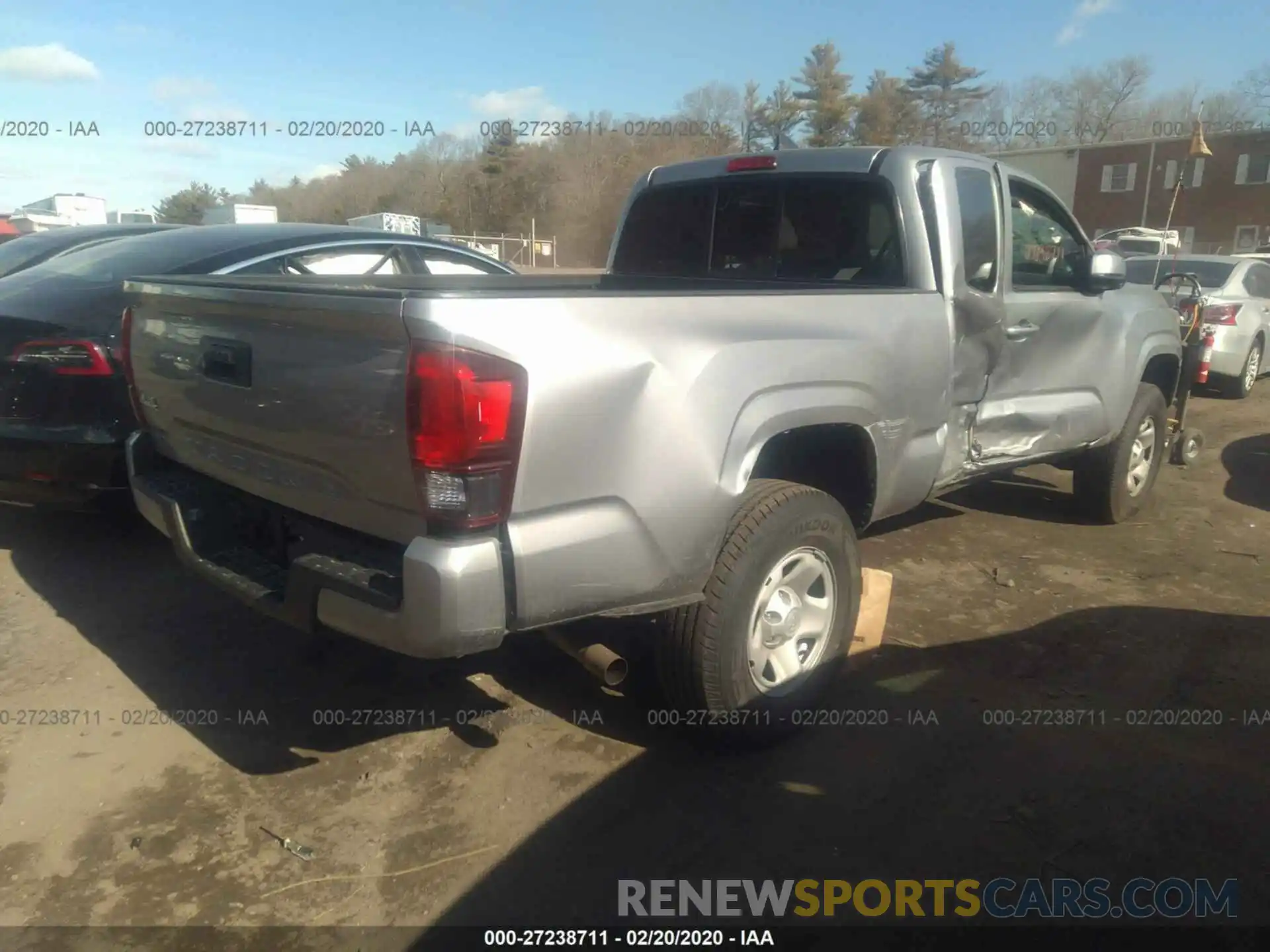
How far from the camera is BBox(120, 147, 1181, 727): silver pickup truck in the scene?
219 centimetres

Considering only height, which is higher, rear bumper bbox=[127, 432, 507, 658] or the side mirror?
the side mirror

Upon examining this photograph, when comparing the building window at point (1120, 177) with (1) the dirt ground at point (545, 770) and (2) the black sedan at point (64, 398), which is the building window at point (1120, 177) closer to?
(1) the dirt ground at point (545, 770)

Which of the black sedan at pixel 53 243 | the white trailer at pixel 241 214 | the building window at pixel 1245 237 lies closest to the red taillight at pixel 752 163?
the black sedan at pixel 53 243

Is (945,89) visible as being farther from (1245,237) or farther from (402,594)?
(402,594)

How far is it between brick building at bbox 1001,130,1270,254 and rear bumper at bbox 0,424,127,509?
37.7 metres

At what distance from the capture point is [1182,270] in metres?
10.6

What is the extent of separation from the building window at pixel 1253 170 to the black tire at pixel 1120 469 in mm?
38832

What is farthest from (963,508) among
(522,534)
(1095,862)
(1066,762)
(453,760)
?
(522,534)

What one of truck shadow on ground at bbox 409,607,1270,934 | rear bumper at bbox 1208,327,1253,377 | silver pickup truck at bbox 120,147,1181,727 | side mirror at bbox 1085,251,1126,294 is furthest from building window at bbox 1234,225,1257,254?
truck shadow on ground at bbox 409,607,1270,934

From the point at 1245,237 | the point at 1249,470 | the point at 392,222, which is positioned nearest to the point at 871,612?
the point at 1249,470

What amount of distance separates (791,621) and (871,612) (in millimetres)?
715

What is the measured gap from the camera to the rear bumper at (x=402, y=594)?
7.07ft

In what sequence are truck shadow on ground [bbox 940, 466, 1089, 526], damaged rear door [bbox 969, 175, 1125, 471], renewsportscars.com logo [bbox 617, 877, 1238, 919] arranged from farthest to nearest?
1. truck shadow on ground [bbox 940, 466, 1089, 526]
2. damaged rear door [bbox 969, 175, 1125, 471]
3. renewsportscars.com logo [bbox 617, 877, 1238, 919]

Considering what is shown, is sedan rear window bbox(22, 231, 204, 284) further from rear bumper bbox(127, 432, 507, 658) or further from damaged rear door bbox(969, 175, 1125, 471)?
damaged rear door bbox(969, 175, 1125, 471)
